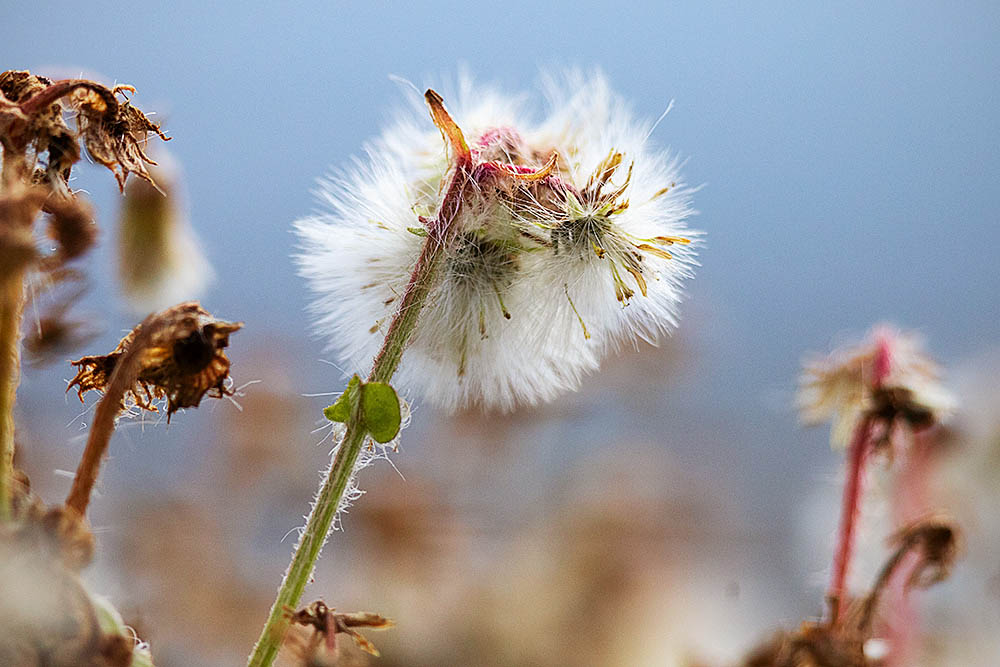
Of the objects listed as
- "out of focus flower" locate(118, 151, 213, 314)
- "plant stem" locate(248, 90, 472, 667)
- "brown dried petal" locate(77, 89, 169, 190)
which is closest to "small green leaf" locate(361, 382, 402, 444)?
"plant stem" locate(248, 90, 472, 667)

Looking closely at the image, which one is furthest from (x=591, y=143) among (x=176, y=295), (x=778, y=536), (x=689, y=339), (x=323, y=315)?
(x=778, y=536)

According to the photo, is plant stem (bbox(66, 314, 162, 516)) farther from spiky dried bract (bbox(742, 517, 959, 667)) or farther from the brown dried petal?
spiky dried bract (bbox(742, 517, 959, 667))

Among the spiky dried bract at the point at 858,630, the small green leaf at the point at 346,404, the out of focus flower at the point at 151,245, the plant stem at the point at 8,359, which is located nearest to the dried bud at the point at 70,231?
the plant stem at the point at 8,359

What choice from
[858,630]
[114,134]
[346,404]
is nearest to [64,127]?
[114,134]

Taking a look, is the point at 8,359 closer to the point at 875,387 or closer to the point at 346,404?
the point at 346,404

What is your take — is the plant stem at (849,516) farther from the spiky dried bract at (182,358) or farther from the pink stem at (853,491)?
the spiky dried bract at (182,358)
